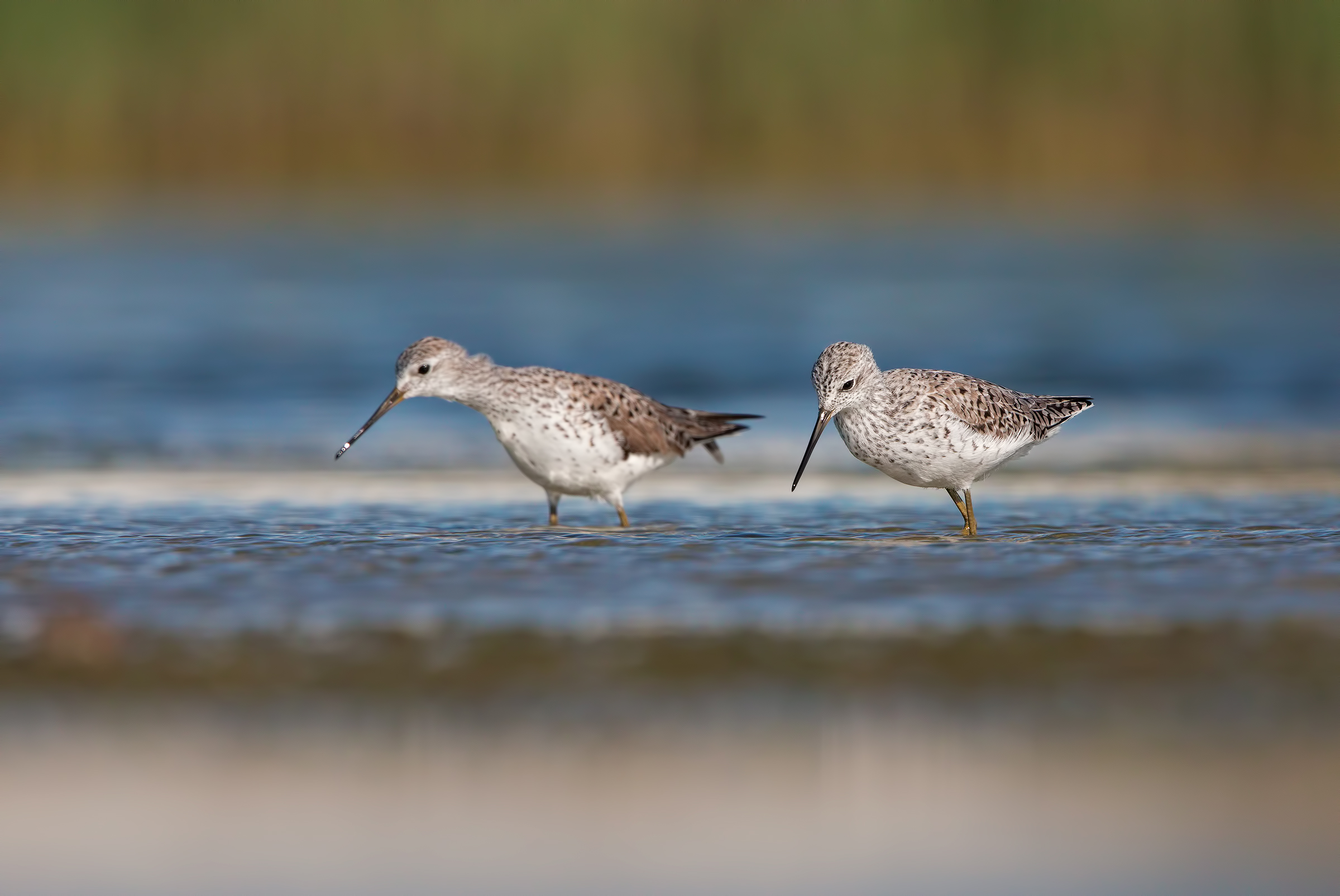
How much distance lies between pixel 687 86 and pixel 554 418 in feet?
87.1

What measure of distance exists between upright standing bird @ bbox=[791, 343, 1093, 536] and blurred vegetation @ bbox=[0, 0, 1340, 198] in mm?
25851

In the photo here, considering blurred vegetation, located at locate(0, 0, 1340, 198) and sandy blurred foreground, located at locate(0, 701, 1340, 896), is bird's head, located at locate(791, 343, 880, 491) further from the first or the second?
blurred vegetation, located at locate(0, 0, 1340, 198)

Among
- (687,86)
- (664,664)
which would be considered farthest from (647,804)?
(687,86)

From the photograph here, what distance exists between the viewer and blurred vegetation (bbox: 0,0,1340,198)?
34750mm

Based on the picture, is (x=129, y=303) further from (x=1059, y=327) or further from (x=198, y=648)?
(x=198, y=648)

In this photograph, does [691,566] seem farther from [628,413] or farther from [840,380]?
[628,413]

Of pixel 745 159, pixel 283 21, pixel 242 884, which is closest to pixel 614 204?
pixel 745 159

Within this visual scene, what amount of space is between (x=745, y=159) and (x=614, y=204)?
4113 millimetres

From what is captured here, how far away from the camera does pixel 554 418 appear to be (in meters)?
10.2

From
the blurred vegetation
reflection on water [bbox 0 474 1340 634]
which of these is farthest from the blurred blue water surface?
reflection on water [bbox 0 474 1340 634]

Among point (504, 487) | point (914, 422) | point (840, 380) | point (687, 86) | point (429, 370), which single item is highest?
point (687, 86)

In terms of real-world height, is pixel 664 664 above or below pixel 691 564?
below

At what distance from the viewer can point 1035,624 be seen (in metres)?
7.29

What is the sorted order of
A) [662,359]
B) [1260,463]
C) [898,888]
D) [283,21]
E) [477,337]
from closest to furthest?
[898,888] → [1260,463] → [662,359] → [477,337] → [283,21]
